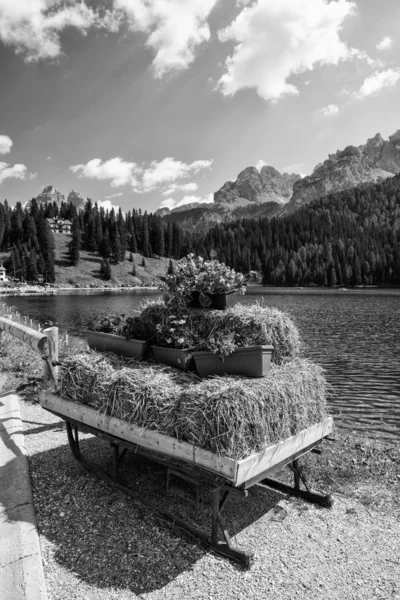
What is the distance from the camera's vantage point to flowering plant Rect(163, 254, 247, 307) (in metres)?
6.29

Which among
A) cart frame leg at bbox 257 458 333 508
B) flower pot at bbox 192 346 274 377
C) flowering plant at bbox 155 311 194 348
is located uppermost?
flowering plant at bbox 155 311 194 348

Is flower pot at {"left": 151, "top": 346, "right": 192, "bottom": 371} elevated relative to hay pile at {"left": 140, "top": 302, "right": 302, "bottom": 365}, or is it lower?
lower

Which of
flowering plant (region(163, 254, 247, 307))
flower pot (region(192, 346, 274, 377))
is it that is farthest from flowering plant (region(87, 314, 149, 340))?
flower pot (region(192, 346, 274, 377))

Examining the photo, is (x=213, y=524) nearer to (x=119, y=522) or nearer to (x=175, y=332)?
(x=119, y=522)

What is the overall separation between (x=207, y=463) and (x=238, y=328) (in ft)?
6.69

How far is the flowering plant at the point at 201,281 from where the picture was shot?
6293 millimetres

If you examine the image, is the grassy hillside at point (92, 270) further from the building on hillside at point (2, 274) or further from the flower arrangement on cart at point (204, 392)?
the flower arrangement on cart at point (204, 392)

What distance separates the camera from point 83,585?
437 centimetres

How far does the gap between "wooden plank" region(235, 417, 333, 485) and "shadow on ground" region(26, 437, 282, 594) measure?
1247 millimetres

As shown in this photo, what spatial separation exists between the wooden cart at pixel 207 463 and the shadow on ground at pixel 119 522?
0.17m

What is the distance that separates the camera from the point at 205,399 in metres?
4.77

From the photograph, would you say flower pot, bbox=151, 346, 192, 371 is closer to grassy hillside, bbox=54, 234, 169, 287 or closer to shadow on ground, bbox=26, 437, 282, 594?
shadow on ground, bbox=26, 437, 282, 594

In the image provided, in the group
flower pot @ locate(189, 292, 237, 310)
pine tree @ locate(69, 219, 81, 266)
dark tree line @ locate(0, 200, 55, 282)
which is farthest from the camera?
pine tree @ locate(69, 219, 81, 266)

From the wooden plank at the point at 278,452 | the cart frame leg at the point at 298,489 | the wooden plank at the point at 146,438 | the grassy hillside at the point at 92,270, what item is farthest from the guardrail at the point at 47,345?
the grassy hillside at the point at 92,270
